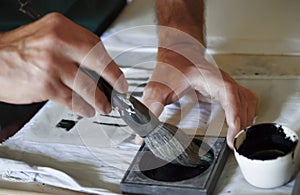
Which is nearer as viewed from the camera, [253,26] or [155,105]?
[155,105]

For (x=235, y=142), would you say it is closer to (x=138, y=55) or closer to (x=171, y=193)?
(x=171, y=193)

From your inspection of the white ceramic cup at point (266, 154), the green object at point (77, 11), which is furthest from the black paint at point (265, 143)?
the green object at point (77, 11)

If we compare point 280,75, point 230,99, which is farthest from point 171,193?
point 280,75

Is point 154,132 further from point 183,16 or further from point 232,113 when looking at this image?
point 183,16

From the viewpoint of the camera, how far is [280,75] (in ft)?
3.22

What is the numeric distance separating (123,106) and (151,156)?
11cm

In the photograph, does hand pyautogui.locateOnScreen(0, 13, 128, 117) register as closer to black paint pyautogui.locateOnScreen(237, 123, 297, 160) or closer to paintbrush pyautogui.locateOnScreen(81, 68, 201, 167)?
paintbrush pyautogui.locateOnScreen(81, 68, 201, 167)

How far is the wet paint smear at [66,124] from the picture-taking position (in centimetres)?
93

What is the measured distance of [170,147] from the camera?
29.9 inches

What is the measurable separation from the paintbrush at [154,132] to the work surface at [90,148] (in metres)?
0.06

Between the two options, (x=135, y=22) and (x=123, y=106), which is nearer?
(x=123, y=106)

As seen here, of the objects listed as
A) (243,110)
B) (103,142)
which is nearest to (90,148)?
(103,142)

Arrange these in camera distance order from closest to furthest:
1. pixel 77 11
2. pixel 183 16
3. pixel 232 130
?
1. pixel 232 130
2. pixel 183 16
3. pixel 77 11

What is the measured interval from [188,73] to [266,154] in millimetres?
234
